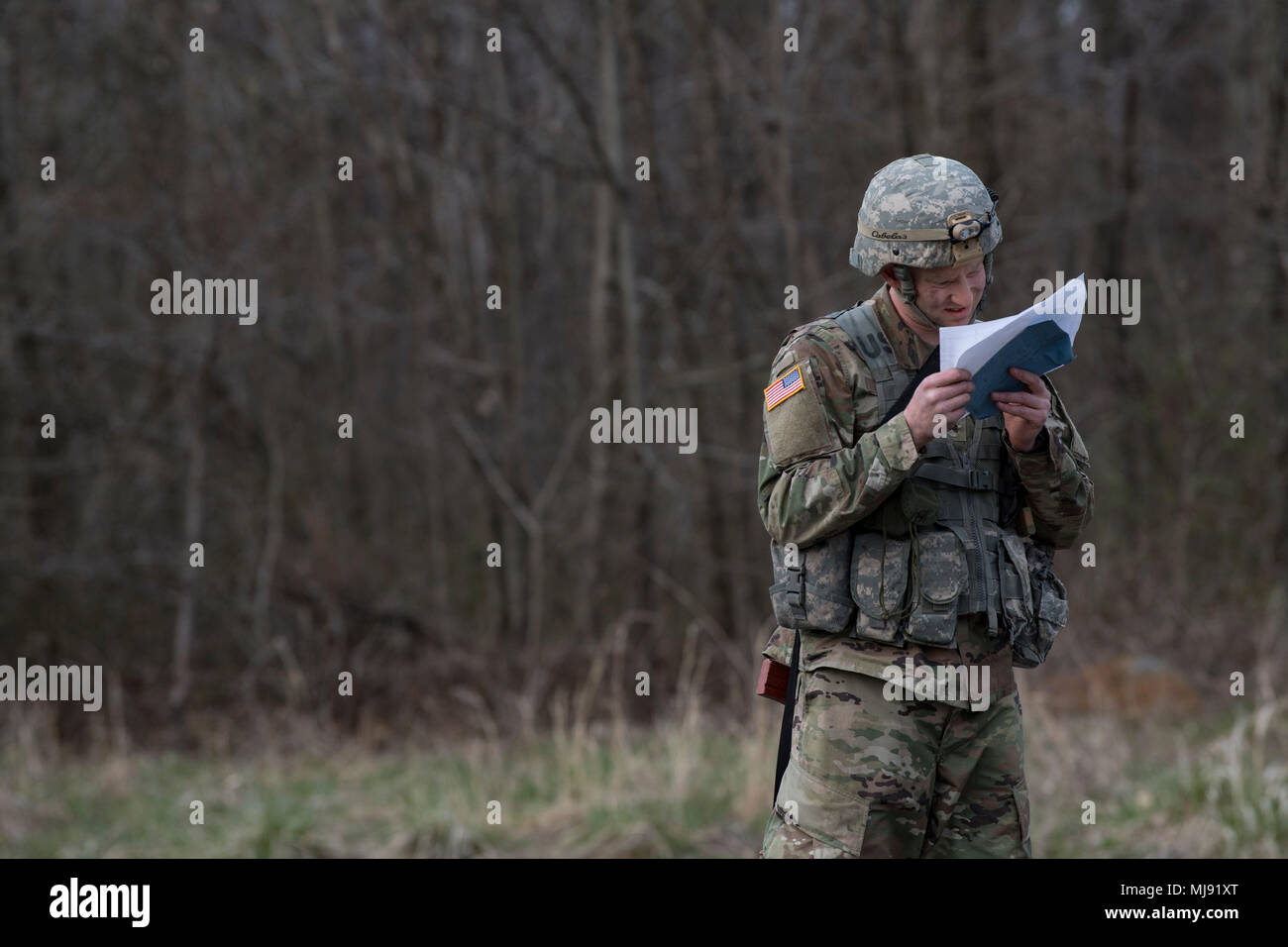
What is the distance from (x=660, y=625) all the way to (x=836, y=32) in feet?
18.6

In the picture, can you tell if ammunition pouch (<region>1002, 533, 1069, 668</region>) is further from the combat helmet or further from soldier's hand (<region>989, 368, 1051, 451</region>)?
the combat helmet

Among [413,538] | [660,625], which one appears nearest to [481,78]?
[413,538]

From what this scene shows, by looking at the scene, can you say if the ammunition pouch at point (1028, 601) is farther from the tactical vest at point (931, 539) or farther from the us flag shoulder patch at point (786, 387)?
the us flag shoulder patch at point (786, 387)

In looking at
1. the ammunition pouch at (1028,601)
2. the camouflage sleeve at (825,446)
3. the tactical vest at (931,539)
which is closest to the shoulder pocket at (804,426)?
the camouflage sleeve at (825,446)

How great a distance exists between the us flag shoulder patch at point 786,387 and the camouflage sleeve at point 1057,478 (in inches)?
19.6

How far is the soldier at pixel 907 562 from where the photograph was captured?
Answer: 10.0ft

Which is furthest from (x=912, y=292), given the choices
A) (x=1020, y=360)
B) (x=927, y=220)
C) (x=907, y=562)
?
(x=907, y=562)

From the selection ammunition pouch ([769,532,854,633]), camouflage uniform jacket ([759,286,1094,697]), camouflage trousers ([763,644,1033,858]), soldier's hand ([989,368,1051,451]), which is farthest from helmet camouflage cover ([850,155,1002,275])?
camouflage trousers ([763,644,1033,858])

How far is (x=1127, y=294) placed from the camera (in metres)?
4.19

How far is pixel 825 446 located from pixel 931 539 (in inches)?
13.4

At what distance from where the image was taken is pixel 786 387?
3.11 meters

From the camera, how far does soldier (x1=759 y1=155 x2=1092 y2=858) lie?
3061mm

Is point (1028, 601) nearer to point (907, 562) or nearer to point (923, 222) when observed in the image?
point (907, 562)

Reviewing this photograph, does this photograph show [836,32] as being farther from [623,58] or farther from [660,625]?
[660,625]
